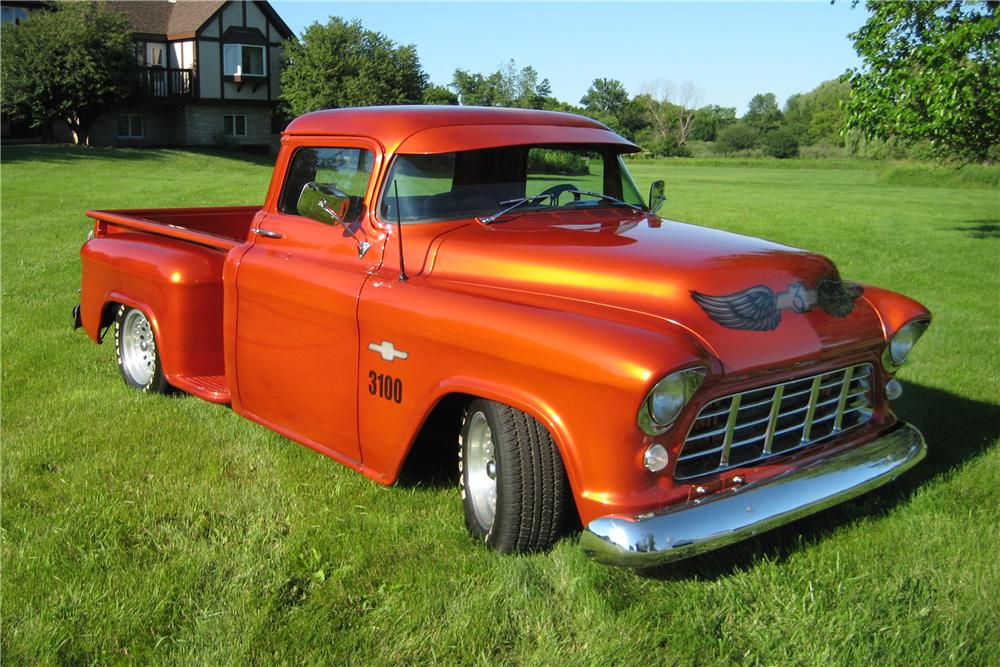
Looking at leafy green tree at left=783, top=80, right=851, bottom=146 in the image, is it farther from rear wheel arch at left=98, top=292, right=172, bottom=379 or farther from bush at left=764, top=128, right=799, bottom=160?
rear wheel arch at left=98, top=292, right=172, bottom=379

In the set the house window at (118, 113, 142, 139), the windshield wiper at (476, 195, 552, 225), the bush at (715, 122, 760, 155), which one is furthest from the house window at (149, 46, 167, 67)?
the bush at (715, 122, 760, 155)

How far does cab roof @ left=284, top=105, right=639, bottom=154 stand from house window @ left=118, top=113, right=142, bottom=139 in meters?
37.3

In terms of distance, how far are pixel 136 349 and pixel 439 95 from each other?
48.1 m

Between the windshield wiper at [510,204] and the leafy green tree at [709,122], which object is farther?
the leafy green tree at [709,122]

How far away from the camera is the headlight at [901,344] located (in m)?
3.99

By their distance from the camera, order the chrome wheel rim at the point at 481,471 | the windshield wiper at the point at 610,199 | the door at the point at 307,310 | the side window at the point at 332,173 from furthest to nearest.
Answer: the windshield wiper at the point at 610,199, the side window at the point at 332,173, the door at the point at 307,310, the chrome wheel rim at the point at 481,471

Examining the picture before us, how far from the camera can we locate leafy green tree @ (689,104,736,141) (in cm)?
8550

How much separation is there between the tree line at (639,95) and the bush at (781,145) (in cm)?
13

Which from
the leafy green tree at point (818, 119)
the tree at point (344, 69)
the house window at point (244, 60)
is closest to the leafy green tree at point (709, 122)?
the leafy green tree at point (818, 119)

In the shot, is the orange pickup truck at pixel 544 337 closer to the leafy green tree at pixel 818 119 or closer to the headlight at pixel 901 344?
the headlight at pixel 901 344

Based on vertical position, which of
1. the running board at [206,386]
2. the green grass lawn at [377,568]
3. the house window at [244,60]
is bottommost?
the green grass lawn at [377,568]

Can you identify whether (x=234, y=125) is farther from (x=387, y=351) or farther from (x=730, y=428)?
(x=730, y=428)

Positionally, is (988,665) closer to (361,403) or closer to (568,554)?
(568,554)

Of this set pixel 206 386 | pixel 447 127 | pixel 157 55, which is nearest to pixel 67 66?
pixel 157 55
